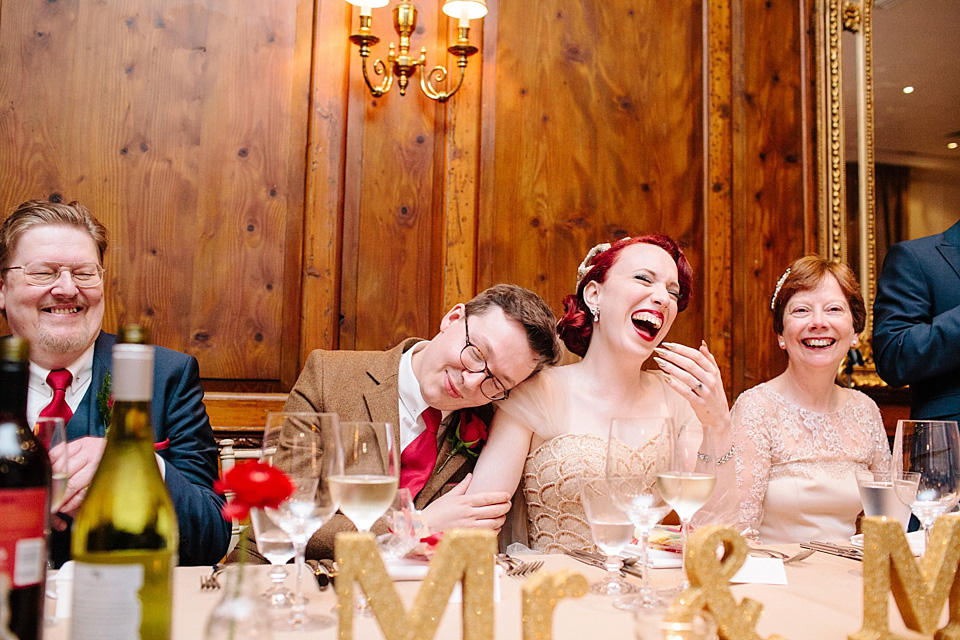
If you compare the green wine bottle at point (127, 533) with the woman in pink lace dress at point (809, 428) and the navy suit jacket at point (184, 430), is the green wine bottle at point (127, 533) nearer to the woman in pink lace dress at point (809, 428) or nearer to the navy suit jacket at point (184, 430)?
the navy suit jacket at point (184, 430)

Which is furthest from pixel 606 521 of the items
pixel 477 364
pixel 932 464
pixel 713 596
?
pixel 477 364

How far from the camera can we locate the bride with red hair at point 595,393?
1.93 meters

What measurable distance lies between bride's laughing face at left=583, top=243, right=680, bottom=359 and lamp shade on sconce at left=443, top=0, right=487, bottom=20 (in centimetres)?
116

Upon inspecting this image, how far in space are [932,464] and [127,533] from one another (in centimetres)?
110

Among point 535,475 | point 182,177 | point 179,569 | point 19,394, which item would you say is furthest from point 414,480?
point 182,177

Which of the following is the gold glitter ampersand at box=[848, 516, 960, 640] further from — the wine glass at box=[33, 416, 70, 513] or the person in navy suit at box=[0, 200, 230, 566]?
the person in navy suit at box=[0, 200, 230, 566]

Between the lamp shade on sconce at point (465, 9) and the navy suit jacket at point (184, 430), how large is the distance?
1.57 m

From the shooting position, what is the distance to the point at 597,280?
7.41 feet

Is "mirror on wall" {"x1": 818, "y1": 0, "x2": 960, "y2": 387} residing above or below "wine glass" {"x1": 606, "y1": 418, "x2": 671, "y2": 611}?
above

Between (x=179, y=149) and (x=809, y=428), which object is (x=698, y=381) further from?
(x=179, y=149)

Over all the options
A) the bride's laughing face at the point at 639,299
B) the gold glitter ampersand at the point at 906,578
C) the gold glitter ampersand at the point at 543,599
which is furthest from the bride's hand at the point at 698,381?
the gold glitter ampersand at the point at 543,599

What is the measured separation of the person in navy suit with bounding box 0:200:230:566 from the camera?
181 centimetres

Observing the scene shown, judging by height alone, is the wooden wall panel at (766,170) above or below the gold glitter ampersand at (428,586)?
above

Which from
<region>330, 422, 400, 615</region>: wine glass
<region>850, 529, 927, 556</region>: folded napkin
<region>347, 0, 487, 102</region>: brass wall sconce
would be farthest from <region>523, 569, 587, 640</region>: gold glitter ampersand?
<region>347, 0, 487, 102</region>: brass wall sconce
